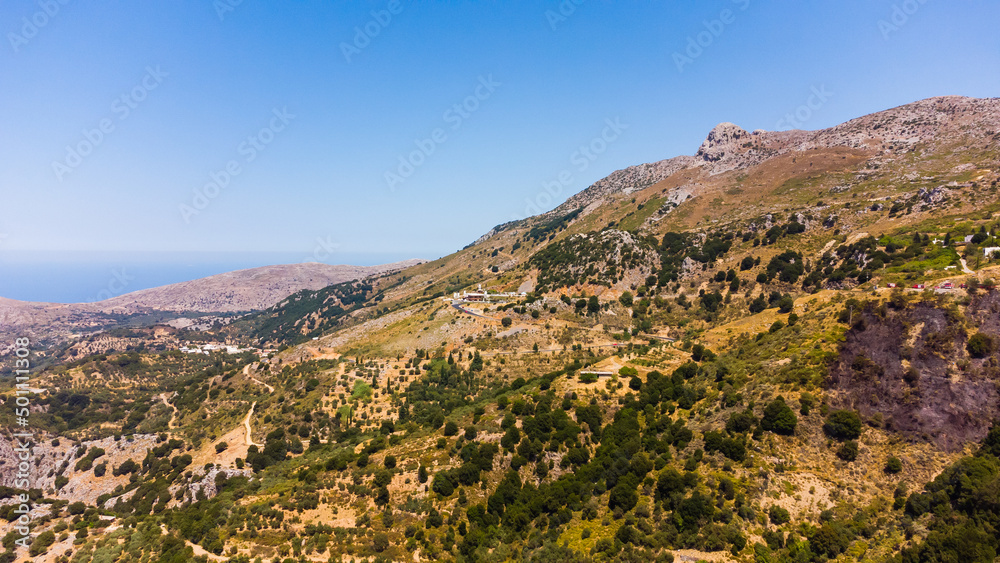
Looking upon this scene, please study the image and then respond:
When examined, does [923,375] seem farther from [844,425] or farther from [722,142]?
[722,142]

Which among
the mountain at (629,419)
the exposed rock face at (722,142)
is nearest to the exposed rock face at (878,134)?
the exposed rock face at (722,142)

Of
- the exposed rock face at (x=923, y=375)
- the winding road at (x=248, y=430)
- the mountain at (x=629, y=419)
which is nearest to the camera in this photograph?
the exposed rock face at (x=923, y=375)

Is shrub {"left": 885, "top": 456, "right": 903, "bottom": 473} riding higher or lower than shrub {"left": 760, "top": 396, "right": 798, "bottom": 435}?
lower

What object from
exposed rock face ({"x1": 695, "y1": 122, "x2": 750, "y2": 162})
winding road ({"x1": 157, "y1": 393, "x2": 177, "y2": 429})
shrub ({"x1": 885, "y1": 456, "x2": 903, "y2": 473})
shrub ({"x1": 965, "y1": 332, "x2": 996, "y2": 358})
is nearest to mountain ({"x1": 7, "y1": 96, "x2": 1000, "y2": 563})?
shrub ({"x1": 965, "y1": 332, "x2": 996, "y2": 358})

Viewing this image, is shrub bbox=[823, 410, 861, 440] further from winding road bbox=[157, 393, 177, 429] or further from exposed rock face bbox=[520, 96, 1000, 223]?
exposed rock face bbox=[520, 96, 1000, 223]

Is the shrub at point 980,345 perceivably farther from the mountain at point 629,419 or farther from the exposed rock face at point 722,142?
the exposed rock face at point 722,142

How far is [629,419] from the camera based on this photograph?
43750mm

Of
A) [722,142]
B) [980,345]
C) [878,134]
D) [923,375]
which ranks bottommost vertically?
[923,375]

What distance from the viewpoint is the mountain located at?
30.1 metres

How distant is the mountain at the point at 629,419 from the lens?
30.1 meters

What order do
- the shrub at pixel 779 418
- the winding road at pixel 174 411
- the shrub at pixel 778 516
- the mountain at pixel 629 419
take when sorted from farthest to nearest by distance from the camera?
the winding road at pixel 174 411 → the shrub at pixel 779 418 → the mountain at pixel 629 419 → the shrub at pixel 778 516

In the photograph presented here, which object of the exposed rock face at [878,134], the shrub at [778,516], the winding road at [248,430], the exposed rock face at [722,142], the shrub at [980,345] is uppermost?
the exposed rock face at [722,142]

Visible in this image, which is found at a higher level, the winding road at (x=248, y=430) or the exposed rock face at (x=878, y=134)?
the exposed rock face at (x=878, y=134)

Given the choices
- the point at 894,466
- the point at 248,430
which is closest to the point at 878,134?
the point at 894,466
